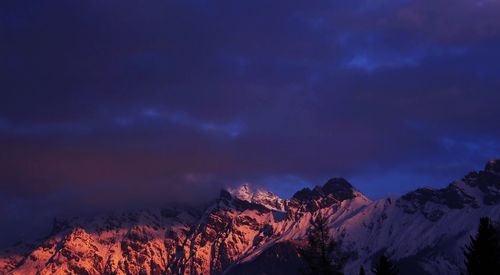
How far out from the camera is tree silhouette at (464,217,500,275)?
64062 millimetres

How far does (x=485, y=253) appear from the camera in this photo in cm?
6475

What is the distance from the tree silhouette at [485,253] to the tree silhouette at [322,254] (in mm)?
13461

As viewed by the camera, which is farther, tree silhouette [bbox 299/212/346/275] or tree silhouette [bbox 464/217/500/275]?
tree silhouette [bbox 299/212/346/275]

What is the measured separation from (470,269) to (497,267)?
2.47 meters

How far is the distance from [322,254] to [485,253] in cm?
1624

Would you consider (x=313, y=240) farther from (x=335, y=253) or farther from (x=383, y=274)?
(x=383, y=274)

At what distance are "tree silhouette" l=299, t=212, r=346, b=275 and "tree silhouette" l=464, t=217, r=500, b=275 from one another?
13.5 meters

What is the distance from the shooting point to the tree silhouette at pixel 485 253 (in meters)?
64.1

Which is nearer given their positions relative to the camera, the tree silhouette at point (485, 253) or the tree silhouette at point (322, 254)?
the tree silhouette at point (485, 253)

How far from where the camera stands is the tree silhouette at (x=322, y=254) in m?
74.6

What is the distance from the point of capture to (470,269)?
65.6 metres

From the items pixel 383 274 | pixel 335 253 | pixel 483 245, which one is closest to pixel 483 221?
pixel 483 245

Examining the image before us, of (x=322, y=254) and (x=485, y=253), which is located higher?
(x=322, y=254)

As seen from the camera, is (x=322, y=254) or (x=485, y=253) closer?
(x=485, y=253)
